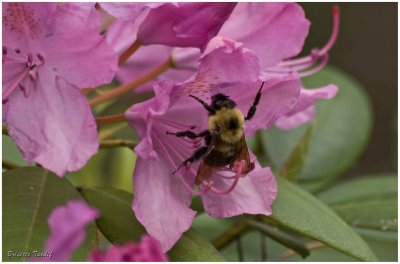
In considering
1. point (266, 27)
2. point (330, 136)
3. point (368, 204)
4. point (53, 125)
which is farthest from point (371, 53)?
point (53, 125)

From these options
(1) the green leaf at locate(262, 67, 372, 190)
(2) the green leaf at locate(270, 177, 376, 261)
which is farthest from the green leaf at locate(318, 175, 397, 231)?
(2) the green leaf at locate(270, 177, 376, 261)

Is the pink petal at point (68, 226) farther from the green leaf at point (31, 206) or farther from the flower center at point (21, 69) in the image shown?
the flower center at point (21, 69)

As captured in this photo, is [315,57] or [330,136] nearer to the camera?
[315,57]

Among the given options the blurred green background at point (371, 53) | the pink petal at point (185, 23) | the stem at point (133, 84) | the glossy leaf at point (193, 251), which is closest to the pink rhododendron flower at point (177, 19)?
the pink petal at point (185, 23)

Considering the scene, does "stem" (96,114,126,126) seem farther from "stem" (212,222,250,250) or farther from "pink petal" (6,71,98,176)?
"stem" (212,222,250,250)

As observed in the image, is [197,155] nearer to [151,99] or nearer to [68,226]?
[151,99]

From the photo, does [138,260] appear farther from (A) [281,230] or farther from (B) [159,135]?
(A) [281,230]
